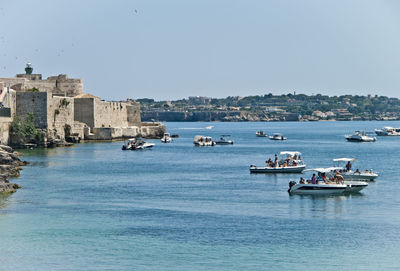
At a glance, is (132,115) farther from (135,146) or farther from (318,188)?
(318,188)

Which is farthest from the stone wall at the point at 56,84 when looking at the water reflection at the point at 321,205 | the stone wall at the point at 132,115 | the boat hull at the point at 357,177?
the water reflection at the point at 321,205

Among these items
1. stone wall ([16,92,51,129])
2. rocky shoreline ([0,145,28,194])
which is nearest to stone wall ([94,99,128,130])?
stone wall ([16,92,51,129])

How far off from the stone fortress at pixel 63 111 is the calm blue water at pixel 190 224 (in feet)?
62.1

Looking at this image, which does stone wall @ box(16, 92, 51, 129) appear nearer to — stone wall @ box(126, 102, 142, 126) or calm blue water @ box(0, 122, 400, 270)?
calm blue water @ box(0, 122, 400, 270)

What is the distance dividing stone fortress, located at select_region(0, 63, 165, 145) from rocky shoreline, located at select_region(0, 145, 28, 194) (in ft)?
42.4

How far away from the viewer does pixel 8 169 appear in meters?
37.6

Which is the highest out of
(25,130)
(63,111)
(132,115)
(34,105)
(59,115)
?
(34,105)

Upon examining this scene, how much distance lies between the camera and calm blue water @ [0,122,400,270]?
1997 cm

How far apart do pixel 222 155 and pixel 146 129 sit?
24.1 m

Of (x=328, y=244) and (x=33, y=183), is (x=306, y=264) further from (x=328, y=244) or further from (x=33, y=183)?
(x=33, y=183)

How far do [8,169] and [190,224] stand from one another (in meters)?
15.9

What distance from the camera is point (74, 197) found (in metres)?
31.3

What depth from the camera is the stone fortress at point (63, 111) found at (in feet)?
196

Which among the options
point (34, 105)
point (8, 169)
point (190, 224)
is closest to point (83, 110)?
point (34, 105)
